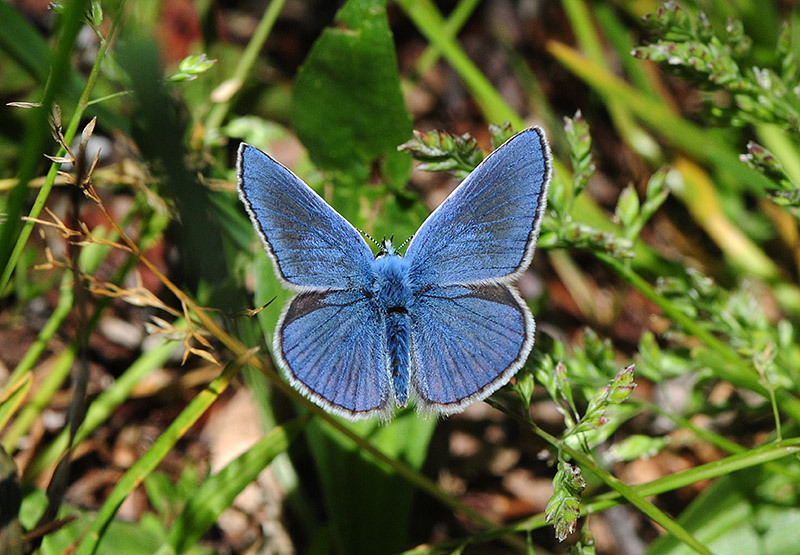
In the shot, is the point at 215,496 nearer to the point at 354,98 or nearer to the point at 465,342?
the point at 465,342

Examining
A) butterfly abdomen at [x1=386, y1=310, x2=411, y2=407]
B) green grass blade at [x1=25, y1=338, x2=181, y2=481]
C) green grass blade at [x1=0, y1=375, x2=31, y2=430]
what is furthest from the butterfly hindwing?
green grass blade at [x1=0, y1=375, x2=31, y2=430]

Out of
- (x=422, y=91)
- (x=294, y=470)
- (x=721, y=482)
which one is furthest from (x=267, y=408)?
(x=422, y=91)

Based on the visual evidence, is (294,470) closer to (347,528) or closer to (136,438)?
(347,528)

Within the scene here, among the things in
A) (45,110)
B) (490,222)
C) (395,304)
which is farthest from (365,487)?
(45,110)

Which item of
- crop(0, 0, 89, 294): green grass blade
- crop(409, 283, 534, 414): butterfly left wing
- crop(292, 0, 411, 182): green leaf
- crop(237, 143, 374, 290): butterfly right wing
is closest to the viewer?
crop(0, 0, 89, 294): green grass blade

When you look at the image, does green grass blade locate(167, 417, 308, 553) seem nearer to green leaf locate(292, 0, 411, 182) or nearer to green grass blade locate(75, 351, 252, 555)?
green grass blade locate(75, 351, 252, 555)

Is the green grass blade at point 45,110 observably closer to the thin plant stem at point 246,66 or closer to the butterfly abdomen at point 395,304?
the butterfly abdomen at point 395,304
